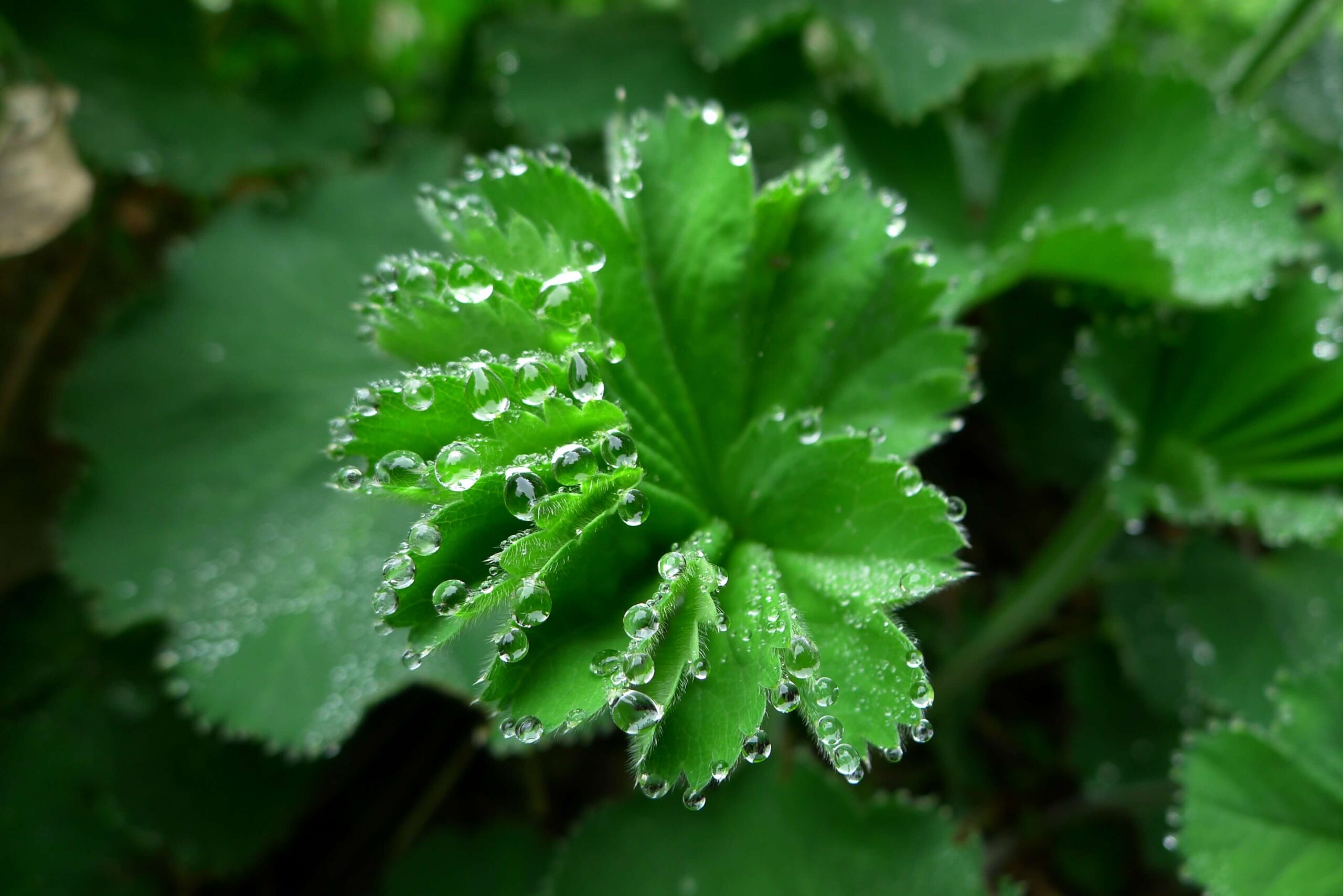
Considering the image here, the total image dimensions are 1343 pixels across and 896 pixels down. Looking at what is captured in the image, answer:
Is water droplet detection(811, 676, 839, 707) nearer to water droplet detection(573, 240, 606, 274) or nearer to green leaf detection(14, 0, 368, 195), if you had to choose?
water droplet detection(573, 240, 606, 274)

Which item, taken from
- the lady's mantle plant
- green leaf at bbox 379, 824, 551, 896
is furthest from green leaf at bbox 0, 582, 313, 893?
the lady's mantle plant

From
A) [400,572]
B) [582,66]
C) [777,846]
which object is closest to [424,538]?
[400,572]

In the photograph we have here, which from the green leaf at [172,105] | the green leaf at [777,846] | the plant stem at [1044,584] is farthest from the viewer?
the green leaf at [172,105]

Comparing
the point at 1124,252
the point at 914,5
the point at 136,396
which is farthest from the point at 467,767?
the point at 914,5

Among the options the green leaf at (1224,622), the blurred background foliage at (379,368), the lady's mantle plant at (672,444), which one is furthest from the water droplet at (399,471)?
the green leaf at (1224,622)

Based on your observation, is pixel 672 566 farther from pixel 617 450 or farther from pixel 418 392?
pixel 418 392

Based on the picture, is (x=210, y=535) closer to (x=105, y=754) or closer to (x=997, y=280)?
(x=105, y=754)

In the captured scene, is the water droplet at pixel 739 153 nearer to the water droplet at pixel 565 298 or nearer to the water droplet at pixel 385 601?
the water droplet at pixel 565 298
